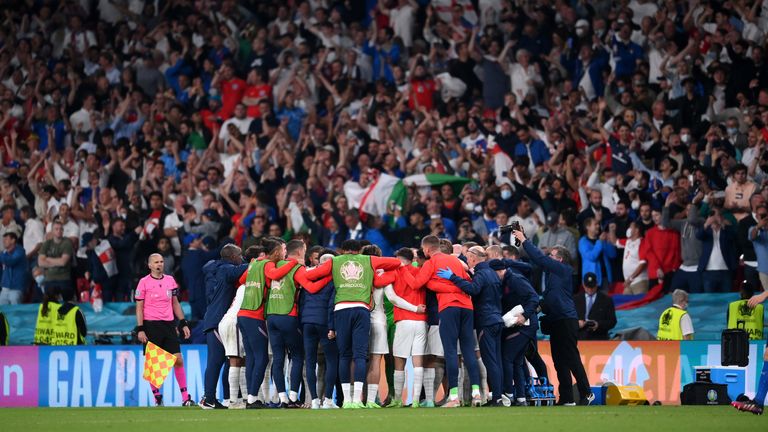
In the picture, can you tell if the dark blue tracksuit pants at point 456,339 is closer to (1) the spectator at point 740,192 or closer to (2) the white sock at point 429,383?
(2) the white sock at point 429,383

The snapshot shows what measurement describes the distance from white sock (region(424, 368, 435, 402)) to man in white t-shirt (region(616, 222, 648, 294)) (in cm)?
551

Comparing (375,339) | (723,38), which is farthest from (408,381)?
(723,38)

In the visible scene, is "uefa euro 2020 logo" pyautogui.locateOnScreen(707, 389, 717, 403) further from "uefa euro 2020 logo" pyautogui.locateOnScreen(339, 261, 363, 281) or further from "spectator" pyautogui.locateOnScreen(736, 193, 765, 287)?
"uefa euro 2020 logo" pyautogui.locateOnScreen(339, 261, 363, 281)

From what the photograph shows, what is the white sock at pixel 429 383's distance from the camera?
1711cm

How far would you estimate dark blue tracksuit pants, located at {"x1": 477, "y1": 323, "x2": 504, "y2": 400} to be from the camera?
1669 cm

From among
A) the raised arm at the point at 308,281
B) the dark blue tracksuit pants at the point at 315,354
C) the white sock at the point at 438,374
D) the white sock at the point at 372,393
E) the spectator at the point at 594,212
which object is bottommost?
the white sock at the point at 372,393

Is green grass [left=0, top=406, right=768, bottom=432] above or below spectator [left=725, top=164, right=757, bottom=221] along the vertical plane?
below

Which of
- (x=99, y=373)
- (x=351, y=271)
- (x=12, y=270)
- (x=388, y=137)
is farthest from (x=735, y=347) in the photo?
(x=12, y=270)

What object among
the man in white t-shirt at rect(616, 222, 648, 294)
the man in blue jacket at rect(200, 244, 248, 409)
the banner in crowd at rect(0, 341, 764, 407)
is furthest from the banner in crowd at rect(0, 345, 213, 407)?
the man in white t-shirt at rect(616, 222, 648, 294)

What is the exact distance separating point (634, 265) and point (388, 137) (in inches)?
259

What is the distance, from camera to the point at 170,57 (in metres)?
30.9

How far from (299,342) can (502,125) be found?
30.1 ft

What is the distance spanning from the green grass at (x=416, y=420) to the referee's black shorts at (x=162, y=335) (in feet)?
7.17

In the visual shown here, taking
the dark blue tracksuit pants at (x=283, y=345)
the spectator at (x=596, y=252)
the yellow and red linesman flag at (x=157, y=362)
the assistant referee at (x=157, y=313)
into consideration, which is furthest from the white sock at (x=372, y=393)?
the spectator at (x=596, y=252)
